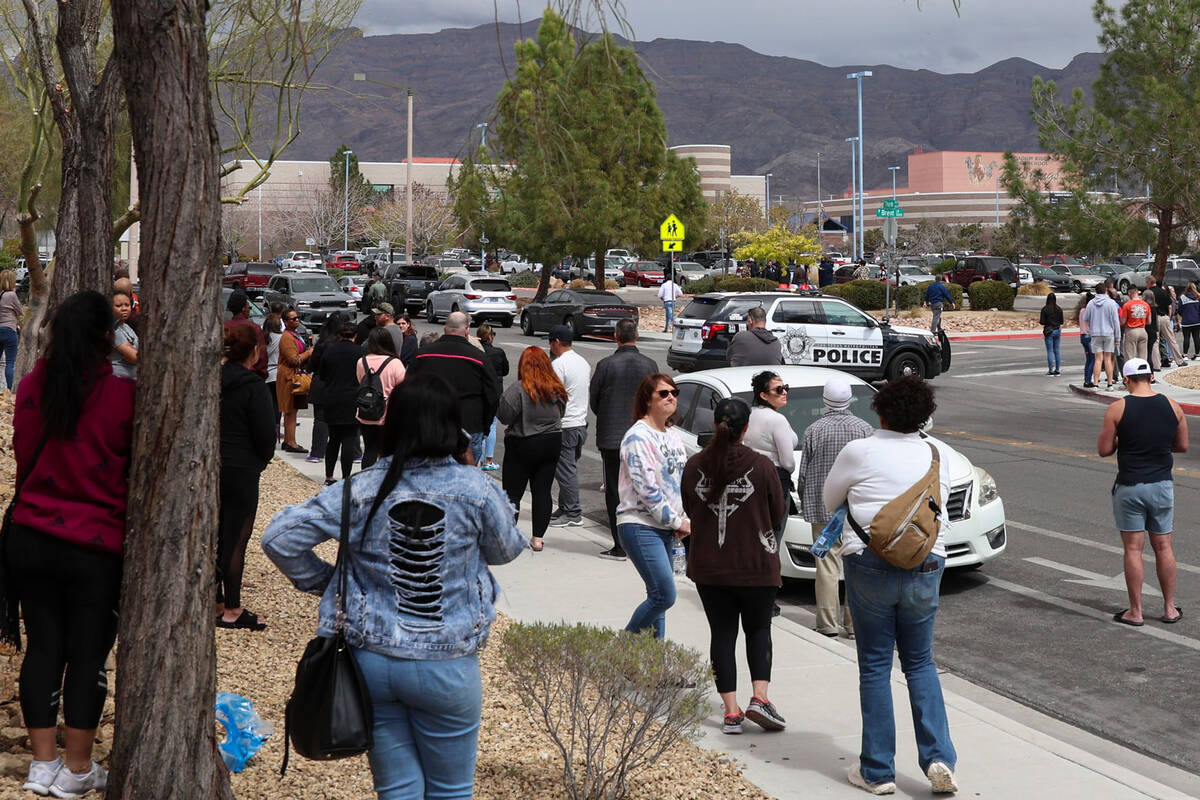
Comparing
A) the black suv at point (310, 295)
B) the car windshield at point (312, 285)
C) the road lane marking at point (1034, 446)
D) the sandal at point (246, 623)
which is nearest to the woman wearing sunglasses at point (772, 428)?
the sandal at point (246, 623)

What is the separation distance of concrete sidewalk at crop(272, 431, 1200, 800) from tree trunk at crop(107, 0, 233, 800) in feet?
8.00

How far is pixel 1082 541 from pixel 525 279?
64555 millimetres

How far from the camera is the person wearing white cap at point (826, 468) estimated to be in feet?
26.5

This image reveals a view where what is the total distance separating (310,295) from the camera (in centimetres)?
3841

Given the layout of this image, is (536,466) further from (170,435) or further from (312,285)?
(312,285)

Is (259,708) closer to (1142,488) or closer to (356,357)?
(1142,488)

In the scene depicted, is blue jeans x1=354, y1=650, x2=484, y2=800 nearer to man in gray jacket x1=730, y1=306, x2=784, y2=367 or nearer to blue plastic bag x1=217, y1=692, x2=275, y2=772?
blue plastic bag x1=217, y1=692, x2=275, y2=772

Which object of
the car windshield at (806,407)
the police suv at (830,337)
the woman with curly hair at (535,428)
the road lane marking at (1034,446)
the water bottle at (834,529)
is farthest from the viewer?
the police suv at (830,337)

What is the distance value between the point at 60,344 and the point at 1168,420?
22.7ft

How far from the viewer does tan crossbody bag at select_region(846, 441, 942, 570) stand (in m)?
5.34

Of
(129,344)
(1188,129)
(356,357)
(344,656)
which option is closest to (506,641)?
(344,656)

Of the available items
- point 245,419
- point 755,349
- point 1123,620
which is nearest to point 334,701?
point 245,419

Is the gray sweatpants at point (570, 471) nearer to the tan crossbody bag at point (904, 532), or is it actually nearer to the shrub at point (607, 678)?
the tan crossbody bag at point (904, 532)

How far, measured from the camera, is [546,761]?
5449 millimetres
